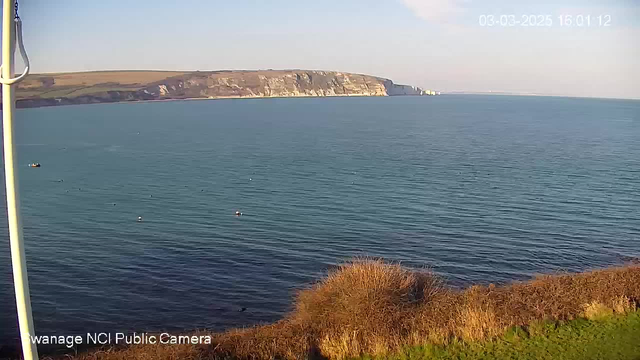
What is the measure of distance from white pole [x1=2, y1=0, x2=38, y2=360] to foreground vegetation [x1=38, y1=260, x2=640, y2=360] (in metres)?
9.25

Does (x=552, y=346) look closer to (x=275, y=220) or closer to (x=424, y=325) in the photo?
(x=424, y=325)

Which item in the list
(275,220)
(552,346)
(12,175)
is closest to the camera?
(12,175)

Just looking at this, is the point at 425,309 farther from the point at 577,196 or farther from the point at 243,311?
the point at 577,196

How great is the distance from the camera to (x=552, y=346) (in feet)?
55.9

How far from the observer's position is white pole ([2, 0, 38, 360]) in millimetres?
5895

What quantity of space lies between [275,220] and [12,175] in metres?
37.4

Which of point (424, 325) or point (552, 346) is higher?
point (424, 325)

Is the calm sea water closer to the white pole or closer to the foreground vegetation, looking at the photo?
the foreground vegetation

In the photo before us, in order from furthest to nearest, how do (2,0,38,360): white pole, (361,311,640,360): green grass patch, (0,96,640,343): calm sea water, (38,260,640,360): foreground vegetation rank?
(0,96,640,343): calm sea water → (38,260,640,360): foreground vegetation → (361,311,640,360): green grass patch → (2,0,38,360): white pole

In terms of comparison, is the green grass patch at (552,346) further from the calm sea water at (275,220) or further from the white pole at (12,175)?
the white pole at (12,175)

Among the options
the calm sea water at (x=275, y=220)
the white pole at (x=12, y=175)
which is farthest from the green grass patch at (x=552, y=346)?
the white pole at (x=12, y=175)

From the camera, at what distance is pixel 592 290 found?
820 inches

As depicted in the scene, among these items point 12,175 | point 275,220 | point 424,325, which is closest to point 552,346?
point 424,325

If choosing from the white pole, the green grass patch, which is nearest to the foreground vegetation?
the green grass patch
